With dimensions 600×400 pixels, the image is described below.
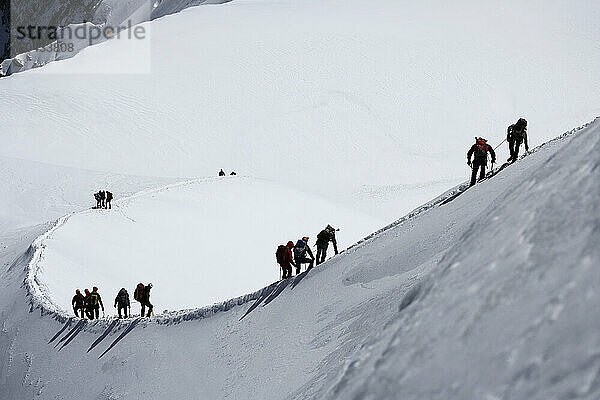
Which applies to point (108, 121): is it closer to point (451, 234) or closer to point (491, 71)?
point (491, 71)

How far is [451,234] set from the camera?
9281 millimetres

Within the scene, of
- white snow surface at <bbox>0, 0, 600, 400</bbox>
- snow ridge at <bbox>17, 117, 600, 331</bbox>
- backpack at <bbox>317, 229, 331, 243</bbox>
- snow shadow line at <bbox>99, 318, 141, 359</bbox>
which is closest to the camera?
white snow surface at <bbox>0, 0, 600, 400</bbox>

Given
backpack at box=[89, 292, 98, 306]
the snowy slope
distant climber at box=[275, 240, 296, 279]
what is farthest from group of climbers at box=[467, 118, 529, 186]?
backpack at box=[89, 292, 98, 306]

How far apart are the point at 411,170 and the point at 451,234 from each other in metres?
29.2

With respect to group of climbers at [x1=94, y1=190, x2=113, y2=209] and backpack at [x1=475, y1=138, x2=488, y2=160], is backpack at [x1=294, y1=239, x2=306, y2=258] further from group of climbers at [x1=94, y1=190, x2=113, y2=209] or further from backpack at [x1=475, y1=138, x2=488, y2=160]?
group of climbers at [x1=94, y1=190, x2=113, y2=209]

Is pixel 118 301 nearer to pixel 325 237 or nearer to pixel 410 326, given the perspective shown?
pixel 325 237

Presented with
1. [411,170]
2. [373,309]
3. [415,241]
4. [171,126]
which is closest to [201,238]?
[415,241]

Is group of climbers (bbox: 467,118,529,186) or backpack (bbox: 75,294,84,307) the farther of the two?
backpack (bbox: 75,294,84,307)

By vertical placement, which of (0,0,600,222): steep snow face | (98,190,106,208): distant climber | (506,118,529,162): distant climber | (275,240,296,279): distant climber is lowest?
(275,240,296,279): distant climber

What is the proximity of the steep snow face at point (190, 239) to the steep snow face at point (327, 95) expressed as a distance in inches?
256

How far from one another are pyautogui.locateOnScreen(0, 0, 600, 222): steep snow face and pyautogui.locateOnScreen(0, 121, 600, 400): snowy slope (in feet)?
67.5

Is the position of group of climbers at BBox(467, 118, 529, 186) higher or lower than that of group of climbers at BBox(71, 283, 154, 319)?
higher

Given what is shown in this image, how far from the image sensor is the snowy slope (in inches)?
103

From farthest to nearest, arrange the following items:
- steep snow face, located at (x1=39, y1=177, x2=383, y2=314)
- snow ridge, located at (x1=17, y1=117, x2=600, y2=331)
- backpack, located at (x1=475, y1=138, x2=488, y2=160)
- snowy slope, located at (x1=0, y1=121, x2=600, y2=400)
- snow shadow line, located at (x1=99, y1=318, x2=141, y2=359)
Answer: steep snow face, located at (x1=39, y1=177, x2=383, y2=314) → snow shadow line, located at (x1=99, y1=318, x2=141, y2=359) → snow ridge, located at (x1=17, y1=117, x2=600, y2=331) → backpack, located at (x1=475, y1=138, x2=488, y2=160) → snowy slope, located at (x1=0, y1=121, x2=600, y2=400)
